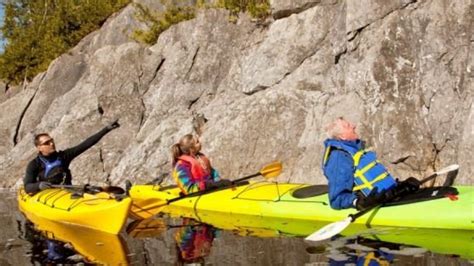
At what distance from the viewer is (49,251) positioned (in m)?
6.68

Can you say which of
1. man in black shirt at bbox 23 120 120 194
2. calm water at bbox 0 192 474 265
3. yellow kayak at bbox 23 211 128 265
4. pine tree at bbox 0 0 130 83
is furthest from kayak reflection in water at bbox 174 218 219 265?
pine tree at bbox 0 0 130 83

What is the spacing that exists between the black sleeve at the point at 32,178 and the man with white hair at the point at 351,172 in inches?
215

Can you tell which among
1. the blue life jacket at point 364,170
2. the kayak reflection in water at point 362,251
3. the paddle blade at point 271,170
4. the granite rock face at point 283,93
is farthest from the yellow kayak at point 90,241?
the granite rock face at point 283,93

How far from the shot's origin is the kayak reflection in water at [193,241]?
5809 mm

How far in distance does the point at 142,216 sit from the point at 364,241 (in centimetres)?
355

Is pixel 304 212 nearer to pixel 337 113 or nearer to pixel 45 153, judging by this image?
pixel 337 113

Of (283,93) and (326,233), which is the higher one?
(283,93)

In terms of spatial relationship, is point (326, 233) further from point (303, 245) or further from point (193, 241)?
point (193, 241)

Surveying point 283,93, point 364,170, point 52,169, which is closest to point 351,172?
point 364,170

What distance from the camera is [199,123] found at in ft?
42.9

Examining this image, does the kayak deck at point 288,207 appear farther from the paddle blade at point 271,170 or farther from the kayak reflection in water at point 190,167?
the paddle blade at point 271,170

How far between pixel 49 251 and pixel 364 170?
3.66 metres

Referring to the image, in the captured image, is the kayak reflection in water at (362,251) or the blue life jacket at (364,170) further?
the blue life jacket at (364,170)

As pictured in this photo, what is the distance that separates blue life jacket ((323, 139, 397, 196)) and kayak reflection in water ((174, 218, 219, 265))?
1667mm
